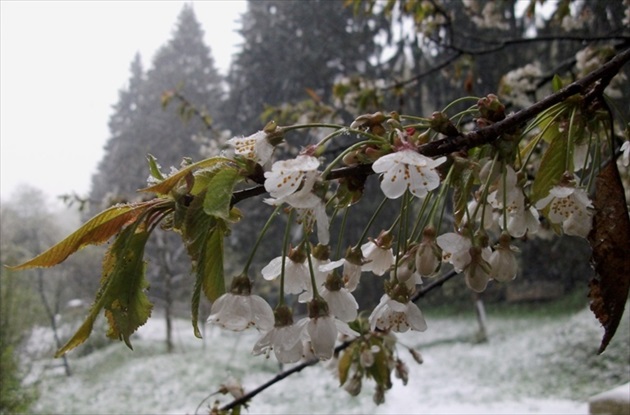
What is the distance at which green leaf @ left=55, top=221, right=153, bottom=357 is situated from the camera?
233 mm

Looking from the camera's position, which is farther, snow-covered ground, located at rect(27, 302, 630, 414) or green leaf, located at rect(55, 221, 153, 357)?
snow-covered ground, located at rect(27, 302, 630, 414)

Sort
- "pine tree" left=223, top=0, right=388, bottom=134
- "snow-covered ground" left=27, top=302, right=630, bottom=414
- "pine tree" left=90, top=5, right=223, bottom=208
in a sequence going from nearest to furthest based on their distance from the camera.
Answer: "snow-covered ground" left=27, top=302, right=630, bottom=414 < "pine tree" left=90, top=5, right=223, bottom=208 < "pine tree" left=223, top=0, right=388, bottom=134

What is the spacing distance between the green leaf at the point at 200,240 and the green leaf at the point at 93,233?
27 millimetres

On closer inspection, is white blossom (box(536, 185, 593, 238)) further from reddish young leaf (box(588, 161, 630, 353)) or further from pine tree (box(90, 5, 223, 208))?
pine tree (box(90, 5, 223, 208))

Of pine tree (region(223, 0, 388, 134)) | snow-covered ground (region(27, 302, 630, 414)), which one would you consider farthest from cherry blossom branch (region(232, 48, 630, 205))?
pine tree (region(223, 0, 388, 134))

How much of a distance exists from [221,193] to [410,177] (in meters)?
0.08

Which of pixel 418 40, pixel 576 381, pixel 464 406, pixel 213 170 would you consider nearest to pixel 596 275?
pixel 213 170

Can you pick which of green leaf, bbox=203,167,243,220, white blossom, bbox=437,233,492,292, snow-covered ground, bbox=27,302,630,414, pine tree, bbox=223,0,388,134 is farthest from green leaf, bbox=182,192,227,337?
pine tree, bbox=223,0,388,134

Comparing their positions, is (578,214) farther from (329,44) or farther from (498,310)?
(498,310)

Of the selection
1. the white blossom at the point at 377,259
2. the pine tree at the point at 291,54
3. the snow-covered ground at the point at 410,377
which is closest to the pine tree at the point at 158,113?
the pine tree at the point at 291,54

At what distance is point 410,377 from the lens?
2.61m

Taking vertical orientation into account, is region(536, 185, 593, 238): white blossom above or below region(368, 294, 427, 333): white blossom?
above

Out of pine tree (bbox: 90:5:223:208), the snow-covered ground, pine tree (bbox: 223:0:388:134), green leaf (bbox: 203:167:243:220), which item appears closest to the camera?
green leaf (bbox: 203:167:243:220)

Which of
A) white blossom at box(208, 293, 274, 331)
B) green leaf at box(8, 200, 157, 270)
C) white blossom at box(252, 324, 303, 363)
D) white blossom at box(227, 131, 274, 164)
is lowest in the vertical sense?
white blossom at box(252, 324, 303, 363)
